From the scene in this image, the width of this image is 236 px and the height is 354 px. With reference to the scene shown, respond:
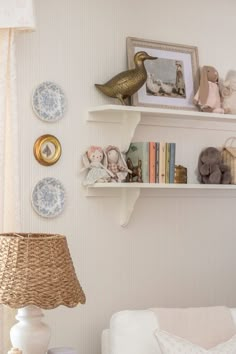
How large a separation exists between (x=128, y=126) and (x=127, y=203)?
360 mm

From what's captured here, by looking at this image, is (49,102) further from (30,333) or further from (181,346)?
(181,346)

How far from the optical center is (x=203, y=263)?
11.3ft

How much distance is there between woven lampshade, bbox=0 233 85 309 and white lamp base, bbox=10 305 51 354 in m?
0.13

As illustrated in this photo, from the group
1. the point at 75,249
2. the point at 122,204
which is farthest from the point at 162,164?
the point at 75,249

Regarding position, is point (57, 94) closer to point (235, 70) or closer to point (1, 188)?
point (1, 188)

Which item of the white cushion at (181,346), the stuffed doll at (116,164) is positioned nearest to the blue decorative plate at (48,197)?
the stuffed doll at (116,164)

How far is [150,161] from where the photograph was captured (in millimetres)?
3107

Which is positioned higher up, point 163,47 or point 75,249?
point 163,47

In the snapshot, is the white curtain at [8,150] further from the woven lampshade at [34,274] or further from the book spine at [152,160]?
the book spine at [152,160]

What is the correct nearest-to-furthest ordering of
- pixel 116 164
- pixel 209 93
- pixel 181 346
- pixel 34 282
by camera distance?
pixel 34 282 → pixel 181 346 → pixel 116 164 → pixel 209 93

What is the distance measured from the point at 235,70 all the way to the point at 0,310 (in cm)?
174

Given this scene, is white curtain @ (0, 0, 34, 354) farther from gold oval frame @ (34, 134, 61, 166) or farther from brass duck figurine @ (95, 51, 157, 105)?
brass duck figurine @ (95, 51, 157, 105)

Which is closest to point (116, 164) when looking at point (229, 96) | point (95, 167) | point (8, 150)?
point (95, 167)

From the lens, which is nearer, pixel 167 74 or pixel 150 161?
pixel 150 161
